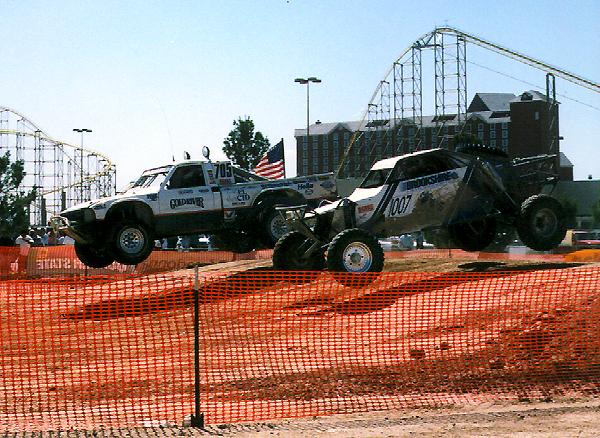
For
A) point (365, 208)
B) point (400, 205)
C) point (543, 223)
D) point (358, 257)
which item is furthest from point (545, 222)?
point (358, 257)

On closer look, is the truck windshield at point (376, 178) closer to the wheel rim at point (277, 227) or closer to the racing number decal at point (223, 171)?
the wheel rim at point (277, 227)

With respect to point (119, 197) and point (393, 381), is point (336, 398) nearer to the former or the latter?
point (393, 381)

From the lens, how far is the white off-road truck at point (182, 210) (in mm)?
19891

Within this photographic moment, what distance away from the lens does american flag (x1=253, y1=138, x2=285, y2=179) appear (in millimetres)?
30536

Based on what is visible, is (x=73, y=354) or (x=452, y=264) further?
(x=452, y=264)

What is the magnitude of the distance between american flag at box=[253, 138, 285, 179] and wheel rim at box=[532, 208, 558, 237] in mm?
14072

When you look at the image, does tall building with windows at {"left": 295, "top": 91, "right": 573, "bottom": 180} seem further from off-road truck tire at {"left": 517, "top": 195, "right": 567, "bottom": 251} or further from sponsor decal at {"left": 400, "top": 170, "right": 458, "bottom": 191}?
sponsor decal at {"left": 400, "top": 170, "right": 458, "bottom": 191}

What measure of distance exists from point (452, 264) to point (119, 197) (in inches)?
293

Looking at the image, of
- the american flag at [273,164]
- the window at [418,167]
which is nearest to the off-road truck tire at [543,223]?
the window at [418,167]

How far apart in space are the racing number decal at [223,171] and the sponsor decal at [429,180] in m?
5.75

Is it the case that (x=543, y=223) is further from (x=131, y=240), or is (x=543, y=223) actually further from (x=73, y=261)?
(x=73, y=261)

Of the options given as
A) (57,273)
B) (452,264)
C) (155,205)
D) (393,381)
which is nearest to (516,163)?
(452,264)

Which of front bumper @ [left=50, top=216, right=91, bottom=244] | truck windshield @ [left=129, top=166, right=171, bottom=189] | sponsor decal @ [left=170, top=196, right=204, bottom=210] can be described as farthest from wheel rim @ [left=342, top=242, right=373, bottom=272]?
front bumper @ [left=50, top=216, right=91, bottom=244]

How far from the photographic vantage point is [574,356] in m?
10.1
